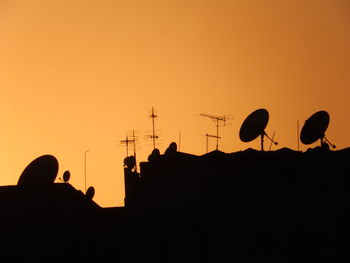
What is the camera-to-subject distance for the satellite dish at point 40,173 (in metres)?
26.8

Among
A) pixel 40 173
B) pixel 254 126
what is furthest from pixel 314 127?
pixel 40 173

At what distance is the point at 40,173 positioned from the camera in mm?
27109

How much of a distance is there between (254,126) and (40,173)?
1116cm

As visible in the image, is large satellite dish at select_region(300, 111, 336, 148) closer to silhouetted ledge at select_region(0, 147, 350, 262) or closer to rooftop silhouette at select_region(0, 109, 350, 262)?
rooftop silhouette at select_region(0, 109, 350, 262)

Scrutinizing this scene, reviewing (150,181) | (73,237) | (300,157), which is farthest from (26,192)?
(300,157)

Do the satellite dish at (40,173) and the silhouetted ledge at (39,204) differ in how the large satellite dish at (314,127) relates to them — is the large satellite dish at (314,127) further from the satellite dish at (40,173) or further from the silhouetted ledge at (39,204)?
the satellite dish at (40,173)

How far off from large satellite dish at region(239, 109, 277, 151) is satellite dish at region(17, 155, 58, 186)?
A: 9.81 meters

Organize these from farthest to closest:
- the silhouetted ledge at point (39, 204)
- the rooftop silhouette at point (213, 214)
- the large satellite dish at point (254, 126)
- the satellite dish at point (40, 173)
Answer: the large satellite dish at point (254, 126) < the satellite dish at point (40, 173) < the rooftop silhouette at point (213, 214) < the silhouetted ledge at point (39, 204)

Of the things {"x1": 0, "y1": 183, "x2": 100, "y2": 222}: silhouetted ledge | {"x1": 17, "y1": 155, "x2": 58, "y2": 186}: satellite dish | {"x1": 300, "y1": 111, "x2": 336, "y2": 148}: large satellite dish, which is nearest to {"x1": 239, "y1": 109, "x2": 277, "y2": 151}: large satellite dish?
{"x1": 300, "y1": 111, "x2": 336, "y2": 148}: large satellite dish

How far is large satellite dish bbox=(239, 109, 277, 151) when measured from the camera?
1129 inches

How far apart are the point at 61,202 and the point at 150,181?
4.89m

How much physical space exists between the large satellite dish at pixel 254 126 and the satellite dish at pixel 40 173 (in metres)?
9.81

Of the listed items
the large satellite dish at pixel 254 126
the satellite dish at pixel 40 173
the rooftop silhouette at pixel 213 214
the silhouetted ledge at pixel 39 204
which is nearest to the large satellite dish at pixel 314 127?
the rooftop silhouette at pixel 213 214

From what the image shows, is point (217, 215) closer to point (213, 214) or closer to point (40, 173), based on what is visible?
point (213, 214)
